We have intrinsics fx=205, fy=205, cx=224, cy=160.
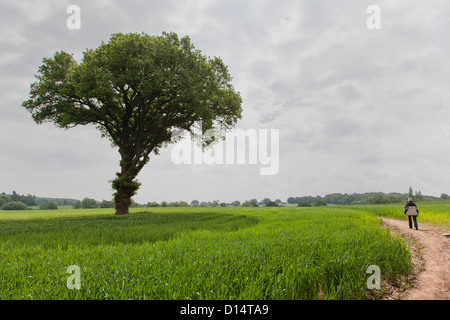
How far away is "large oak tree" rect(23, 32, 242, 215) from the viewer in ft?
70.1

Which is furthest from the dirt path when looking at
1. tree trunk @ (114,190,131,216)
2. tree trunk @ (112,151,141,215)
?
tree trunk @ (114,190,131,216)

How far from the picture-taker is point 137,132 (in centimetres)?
2616

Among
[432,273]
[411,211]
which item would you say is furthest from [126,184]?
[411,211]

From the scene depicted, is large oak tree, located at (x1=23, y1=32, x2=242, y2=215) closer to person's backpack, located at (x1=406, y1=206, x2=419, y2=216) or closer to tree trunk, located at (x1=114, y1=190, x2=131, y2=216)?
tree trunk, located at (x1=114, y1=190, x2=131, y2=216)

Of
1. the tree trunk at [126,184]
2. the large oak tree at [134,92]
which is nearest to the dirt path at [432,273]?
the large oak tree at [134,92]

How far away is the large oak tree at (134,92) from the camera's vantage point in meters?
21.4

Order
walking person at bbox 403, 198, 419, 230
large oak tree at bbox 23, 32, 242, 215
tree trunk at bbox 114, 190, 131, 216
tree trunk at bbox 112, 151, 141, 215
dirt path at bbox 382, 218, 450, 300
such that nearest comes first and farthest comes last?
dirt path at bbox 382, 218, 450, 300 < walking person at bbox 403, 198, 419, 230 < large oak tree at bbox 23, 32, 242, 215 < tree trunk at bbox 112, 151, 141, 215 < tree trunk at bbox 114, 190, 131, 216

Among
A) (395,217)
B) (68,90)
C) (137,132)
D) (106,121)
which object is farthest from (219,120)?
(395,217)

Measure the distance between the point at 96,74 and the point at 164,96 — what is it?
7182 millimetres

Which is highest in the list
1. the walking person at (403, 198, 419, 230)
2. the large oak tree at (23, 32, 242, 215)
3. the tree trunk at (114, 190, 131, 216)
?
the large oak tree at (23, 32, 242, 215)

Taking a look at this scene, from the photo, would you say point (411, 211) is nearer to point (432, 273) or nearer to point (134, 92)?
point (432, 273)

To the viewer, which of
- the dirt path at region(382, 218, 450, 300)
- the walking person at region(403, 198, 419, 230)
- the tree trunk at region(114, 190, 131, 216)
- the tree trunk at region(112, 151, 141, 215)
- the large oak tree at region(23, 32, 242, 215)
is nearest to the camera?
the dirt path at region(382, 218, 450, 300)

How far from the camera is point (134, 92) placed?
23.9m
